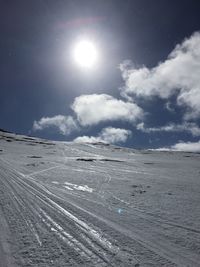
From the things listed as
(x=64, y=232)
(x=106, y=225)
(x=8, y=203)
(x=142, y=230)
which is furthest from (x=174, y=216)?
(x=8, y=203)

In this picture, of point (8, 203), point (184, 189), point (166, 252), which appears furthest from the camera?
point (184, 189)

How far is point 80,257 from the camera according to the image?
4246mm

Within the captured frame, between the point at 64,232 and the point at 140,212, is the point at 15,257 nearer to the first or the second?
the point at 64,232

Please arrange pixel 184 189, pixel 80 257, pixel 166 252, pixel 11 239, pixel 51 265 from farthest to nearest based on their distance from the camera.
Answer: pixel 184 189, pixel 11 239, pixel 166 252, pixel 80 257, pixel 51 265

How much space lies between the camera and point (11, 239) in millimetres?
4887

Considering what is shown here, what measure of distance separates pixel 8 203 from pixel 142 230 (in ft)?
14.2

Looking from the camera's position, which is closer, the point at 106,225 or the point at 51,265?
the point at 51,265

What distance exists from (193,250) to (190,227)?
1.22 meters

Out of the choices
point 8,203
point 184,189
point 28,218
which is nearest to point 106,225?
point 28,218

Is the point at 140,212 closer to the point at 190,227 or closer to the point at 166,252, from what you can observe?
the point at 190,227

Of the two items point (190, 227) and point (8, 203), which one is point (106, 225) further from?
point (8, 203)

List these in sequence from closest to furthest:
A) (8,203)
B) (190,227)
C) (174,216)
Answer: (190,227), (174,216), (8,203)

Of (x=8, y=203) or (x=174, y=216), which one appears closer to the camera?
(x=174, y=216)

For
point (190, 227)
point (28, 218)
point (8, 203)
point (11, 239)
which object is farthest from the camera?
point (8, 203)
